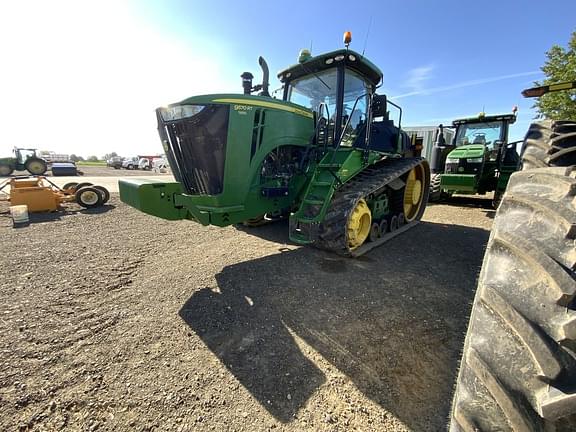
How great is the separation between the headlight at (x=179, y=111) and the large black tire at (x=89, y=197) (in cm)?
629

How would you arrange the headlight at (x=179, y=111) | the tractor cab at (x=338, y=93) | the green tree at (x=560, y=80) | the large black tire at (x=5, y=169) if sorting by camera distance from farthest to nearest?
the large black tire at (x=5, y=169)
the green tree at (x=560, y=80)
the tractor cab at (x=338, y=93)
the headlight at (x=179, y=111)

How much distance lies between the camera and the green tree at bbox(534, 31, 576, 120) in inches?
600

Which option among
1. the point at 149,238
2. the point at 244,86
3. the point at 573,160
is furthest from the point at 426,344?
the point at 149,238

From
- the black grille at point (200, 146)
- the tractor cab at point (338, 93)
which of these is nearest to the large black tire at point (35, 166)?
the black grille at point (200, 146)

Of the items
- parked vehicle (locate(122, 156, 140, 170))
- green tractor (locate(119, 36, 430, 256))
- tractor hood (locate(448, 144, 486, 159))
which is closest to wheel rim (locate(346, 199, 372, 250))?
green tractor (locate(119, 36, 430, 256))

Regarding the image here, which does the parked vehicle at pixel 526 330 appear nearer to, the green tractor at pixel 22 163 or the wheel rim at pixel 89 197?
the wheel rim at pixel 89 197

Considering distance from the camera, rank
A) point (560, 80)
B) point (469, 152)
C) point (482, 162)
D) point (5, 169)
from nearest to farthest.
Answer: point (482, 162)
point (469, 152)
point (560, 80)
point (5, 169)

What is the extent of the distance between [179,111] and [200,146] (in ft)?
1.50

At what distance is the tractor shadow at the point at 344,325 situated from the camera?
72.0 inches

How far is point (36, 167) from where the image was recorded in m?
21.3

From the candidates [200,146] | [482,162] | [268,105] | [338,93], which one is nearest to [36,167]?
[200,146]

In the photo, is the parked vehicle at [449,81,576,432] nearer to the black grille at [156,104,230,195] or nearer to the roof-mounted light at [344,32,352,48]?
the black grille at [156,104,230,195]

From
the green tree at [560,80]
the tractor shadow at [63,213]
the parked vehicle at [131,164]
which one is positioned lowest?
the tractor shadow at [63,213]

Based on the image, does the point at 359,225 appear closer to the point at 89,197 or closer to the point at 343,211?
the point at 343,211
